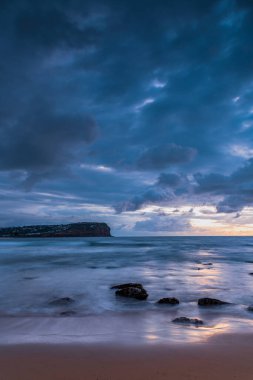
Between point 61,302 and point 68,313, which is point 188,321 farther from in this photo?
point 61,302

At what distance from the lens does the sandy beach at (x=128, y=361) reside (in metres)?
4.95

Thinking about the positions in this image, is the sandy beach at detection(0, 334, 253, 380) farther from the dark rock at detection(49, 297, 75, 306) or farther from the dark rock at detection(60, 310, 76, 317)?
the dark rock at detection(49, 297, 75, 306)

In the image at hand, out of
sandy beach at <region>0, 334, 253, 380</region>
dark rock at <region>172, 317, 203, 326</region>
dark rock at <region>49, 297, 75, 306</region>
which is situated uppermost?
sandy beach at <region>0, 334, 253, 380</region>

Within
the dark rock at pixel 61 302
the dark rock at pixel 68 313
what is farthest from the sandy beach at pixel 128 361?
the dark rock at pixel 61 302

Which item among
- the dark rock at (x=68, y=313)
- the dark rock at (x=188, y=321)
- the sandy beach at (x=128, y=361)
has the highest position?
the sandy beach at (x=128, y=361)

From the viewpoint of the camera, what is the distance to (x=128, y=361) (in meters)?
5.52

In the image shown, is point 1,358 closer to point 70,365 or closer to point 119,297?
point 70,365

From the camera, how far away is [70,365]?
532 centimetres

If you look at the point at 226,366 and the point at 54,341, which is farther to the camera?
the point at 54,341

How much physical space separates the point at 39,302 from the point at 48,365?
265 inches

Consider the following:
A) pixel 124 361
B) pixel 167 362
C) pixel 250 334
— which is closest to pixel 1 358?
pixel 124 361

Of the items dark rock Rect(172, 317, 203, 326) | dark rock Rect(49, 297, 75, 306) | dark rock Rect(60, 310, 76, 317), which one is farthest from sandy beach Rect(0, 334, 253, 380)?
dark rock Rect(49, 297, 75, 306)

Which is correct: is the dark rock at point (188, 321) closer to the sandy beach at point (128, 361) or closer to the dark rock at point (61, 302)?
the sandy beach at point (128, 361)

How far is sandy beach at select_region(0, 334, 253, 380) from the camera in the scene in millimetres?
4945
